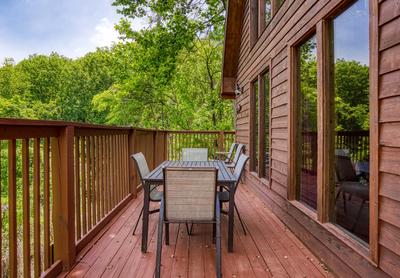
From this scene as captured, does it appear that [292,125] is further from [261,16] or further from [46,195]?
[261,16]

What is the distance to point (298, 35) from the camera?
11.1ft

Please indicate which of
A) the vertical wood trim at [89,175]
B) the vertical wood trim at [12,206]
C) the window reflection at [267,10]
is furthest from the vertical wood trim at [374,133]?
the window reflection at [267,10]

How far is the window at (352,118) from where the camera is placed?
A: 2172mm

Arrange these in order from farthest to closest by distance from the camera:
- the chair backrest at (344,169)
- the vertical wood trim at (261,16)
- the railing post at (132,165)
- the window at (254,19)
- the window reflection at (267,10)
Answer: the window at (254,19) → the vertical wood trim at (261,16) → the window reflection at (267,10) → the railing post at (132,165) → the chair backrest at (344,169)

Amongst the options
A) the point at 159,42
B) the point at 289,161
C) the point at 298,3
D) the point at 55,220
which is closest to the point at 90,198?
the point at 55,220

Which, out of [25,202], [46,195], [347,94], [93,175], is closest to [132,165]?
[93,175]

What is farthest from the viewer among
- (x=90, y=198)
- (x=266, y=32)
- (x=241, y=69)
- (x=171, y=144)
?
(x=171, y=144)

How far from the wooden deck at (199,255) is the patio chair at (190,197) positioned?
1.01 ft

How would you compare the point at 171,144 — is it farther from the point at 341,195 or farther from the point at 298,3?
the point at 341,195

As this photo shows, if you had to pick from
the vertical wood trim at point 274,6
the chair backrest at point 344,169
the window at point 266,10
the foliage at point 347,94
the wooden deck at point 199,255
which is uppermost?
the window at point 266,10

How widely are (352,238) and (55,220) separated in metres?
2.23

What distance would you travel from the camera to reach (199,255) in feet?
9.23

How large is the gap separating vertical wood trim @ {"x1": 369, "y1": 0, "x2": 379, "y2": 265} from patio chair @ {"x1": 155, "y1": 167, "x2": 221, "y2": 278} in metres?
1.08

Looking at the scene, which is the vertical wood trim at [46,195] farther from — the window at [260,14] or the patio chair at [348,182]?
the window at [260,14]
